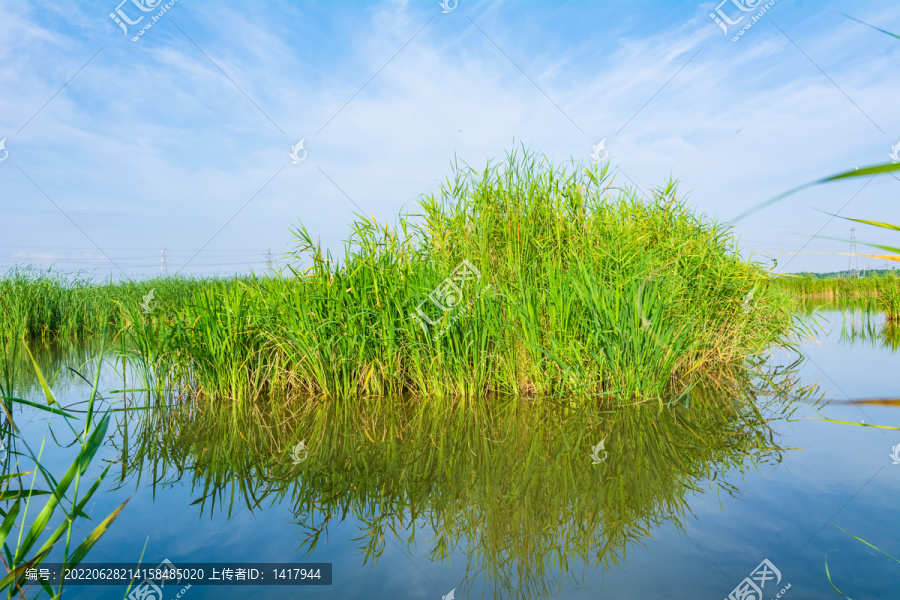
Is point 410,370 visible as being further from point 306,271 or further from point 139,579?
point 139,579

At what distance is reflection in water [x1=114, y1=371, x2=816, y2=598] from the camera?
2.28 meters

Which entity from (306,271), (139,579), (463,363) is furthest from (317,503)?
(306,271)

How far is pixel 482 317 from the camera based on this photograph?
4.64 metres

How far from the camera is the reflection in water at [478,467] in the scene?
2.28m

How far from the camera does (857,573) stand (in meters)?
2.04

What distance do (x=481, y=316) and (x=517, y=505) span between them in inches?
88.2

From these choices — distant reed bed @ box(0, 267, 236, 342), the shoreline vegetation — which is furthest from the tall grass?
distant reed bed @ box(0, 267, 236, 342)

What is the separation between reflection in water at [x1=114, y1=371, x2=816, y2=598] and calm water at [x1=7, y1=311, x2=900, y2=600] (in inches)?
0.5

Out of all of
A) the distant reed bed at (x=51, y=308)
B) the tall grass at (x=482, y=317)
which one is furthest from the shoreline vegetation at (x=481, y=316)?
the distant reed bed at (x=51, y=308)

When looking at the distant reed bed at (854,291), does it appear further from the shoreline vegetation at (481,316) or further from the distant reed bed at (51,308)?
the distant reed bed at (51,308)

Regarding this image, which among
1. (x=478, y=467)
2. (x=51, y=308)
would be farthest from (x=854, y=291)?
(x=51, y=308)

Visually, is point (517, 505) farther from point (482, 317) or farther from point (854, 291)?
point (854, 291)

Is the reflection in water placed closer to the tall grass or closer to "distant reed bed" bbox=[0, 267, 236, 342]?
the tall grass

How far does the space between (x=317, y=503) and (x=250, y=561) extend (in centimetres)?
54
